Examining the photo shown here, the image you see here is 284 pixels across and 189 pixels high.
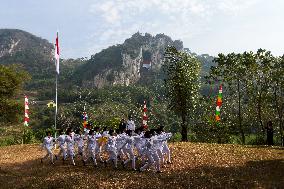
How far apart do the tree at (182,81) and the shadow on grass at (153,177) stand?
18546 mm

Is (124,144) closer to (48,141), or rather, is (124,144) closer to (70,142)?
(70,142)

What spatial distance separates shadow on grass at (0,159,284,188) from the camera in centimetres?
1925

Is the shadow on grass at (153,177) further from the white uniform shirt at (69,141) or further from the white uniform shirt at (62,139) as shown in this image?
the white uniform shirt at (62,139)

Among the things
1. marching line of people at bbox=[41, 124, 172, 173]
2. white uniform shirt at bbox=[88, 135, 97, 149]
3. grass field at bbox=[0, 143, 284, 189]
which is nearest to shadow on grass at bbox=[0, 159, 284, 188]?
grass field at bbox=[0, 143, 284, 189]

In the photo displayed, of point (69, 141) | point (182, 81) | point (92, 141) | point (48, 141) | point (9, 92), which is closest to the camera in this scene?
point (92, 141)

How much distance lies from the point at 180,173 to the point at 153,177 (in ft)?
6.17

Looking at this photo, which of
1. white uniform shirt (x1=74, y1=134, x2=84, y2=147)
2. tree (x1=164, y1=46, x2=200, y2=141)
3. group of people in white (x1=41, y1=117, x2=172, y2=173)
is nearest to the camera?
group of people in white (x1=41, y1=117, x2=172, y2=173)

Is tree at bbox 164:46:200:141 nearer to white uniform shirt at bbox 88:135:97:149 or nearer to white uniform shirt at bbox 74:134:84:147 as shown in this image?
white uniform shirt at bbox 74:134:84:147

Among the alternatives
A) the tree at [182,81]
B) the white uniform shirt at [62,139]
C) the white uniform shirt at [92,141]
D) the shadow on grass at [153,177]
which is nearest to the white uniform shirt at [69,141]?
the white uniform shirt at [62,139]

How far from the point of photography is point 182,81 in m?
41.4

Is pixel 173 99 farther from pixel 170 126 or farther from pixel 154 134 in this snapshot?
pixel 170 126

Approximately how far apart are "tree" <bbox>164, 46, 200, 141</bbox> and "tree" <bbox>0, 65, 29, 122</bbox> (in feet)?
71.1

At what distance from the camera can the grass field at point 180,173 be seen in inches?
766

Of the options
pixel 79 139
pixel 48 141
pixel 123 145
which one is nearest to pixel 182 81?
pixel 79 139
